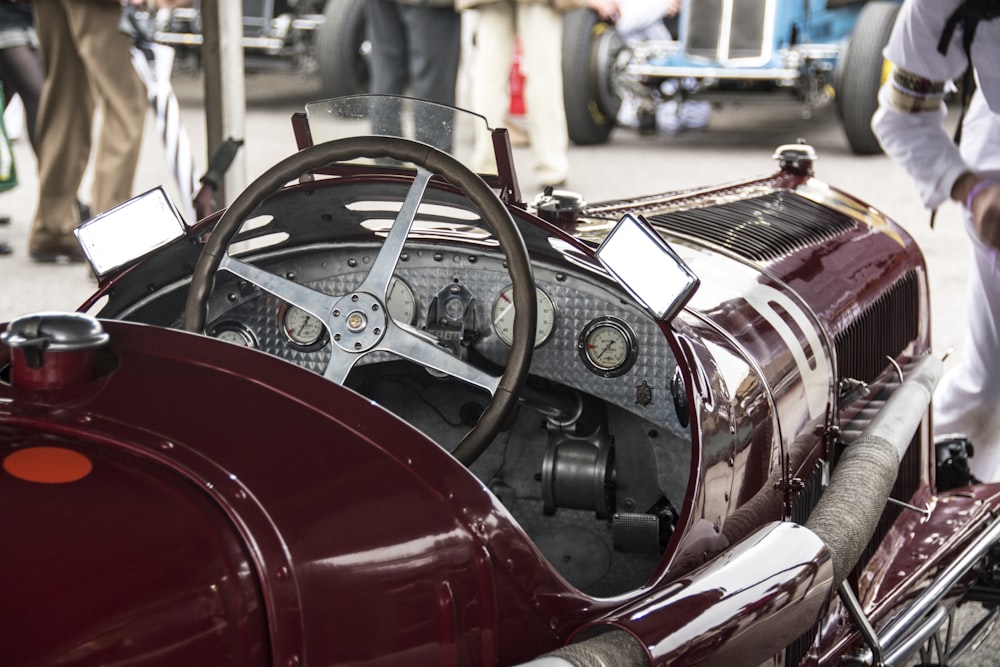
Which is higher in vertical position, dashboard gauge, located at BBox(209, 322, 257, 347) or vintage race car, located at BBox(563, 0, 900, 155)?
dashboard gauge, located at BBox(209, 322, 257, 347)

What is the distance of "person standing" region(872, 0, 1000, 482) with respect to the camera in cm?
286

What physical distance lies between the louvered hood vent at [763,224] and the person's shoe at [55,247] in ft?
13.2

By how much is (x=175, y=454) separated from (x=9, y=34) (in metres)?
5.21

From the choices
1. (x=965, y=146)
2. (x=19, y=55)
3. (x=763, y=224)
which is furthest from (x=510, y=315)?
(x=19, y=55)

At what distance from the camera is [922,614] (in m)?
2.27

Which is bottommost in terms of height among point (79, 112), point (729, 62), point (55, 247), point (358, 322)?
point (55, 247)

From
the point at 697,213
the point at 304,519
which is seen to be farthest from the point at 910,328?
the point at 304,519

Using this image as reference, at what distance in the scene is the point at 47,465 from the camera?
1299 mm

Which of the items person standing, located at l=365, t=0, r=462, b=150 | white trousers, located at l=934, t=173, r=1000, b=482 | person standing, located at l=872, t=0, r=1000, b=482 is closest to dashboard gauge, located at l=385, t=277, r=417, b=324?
person standing, located at l=872, t=0, r=1000, b=482

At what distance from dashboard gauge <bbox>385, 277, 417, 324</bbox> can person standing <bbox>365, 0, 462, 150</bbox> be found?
4.15m

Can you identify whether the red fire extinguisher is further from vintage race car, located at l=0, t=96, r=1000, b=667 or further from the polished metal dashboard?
the polished metal dashboard

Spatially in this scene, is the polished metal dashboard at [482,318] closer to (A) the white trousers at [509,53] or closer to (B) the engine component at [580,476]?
(B) the engine component at [580,476]

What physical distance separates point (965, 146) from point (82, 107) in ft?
13.4

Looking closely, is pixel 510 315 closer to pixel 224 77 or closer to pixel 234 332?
pixel 234 332
